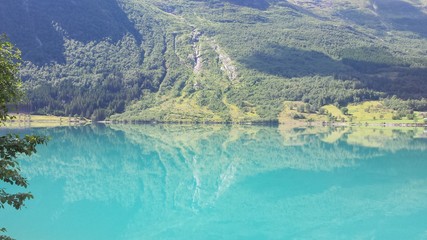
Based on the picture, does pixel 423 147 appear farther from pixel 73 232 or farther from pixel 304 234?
pixel 73 232

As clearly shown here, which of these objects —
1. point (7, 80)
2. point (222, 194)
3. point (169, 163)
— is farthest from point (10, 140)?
point (169, 163)

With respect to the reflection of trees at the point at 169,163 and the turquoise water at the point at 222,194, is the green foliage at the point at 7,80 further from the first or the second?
the reflection of trees at the point at 169,163

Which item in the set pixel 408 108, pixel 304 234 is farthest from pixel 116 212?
pixel 408 108

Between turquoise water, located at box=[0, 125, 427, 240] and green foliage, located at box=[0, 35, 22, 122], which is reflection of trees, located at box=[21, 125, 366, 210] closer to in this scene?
turquoise water, located at box=[0, 125, 427, 240]

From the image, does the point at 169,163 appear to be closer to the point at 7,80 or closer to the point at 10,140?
the point at 10,140

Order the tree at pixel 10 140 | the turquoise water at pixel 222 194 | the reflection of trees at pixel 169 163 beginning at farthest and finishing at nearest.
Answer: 1. the reflection of trees at pixel 169 163
2. the turquoise water at pixel 222 194
3. the tree at pixel 10 140

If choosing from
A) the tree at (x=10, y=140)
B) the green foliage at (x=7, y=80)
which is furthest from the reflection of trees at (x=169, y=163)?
the green foliage at (x=7, y=80)

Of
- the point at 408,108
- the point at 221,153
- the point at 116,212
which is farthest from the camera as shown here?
the point at 408,108

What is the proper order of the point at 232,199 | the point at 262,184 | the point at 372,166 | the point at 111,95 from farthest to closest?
1. the point at 111,95
2. the point at 372,166
3. the point at 262,184
4. the point at 232,199
